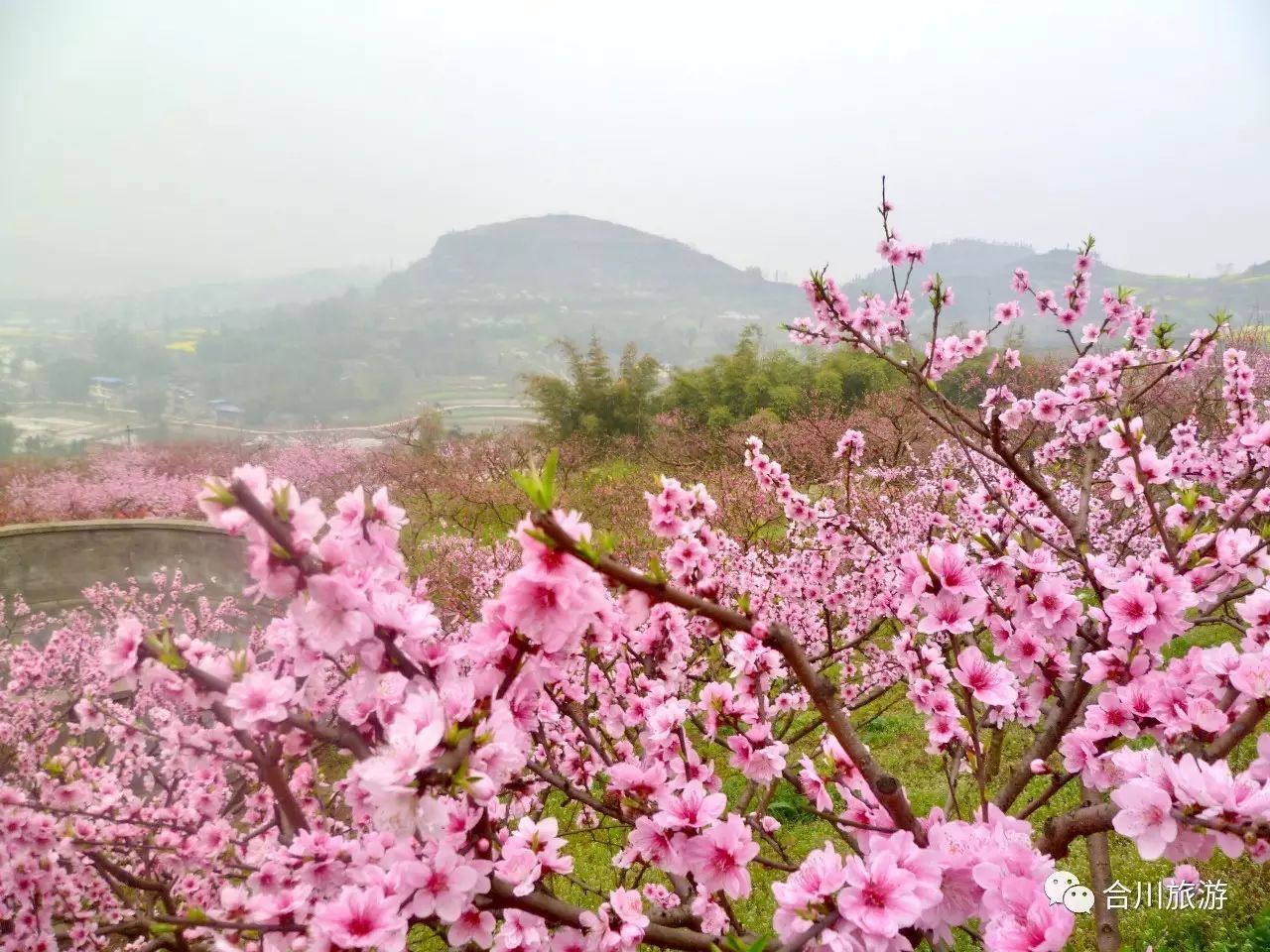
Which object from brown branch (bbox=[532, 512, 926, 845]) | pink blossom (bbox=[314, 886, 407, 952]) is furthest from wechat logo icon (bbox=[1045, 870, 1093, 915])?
pink blossom (bbox=[314, 886, 407, 952])

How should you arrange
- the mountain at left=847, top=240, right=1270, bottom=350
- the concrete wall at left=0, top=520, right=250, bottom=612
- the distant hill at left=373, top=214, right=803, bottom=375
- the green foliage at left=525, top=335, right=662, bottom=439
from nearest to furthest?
the concrete wall at left=0, top=520, right=250, bottom=612
the green foliage at left=525, top=335, right=662, bottom=439
the distant hill at left=373, top=214, right=803, bottom=375
the mountain at left=847, top=240, right=1270, bottom=350

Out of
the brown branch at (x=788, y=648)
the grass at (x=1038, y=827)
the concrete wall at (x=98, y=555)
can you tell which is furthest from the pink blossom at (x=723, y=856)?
the concrete wall at (x=98, y=555)

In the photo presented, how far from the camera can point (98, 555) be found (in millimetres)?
7906

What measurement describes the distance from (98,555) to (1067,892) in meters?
10.2

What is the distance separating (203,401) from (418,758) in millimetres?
21240

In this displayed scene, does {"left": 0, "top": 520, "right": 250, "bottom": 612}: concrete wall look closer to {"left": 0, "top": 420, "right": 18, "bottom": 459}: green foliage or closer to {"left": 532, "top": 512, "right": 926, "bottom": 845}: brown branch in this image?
{"left": 532, "top": 512, "right": 926, "bottom": 845}: brown branch

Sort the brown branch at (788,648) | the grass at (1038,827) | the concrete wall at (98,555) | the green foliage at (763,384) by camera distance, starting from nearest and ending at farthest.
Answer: the brown branch at (788,648), the grass at (1038,827), the concrete wall at (98,555), the green foliage at (763,384)

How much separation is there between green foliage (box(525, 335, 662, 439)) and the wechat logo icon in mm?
23736

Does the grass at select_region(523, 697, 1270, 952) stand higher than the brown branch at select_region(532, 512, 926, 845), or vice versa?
the brown branch at select_region(532, 512, 926, 845)

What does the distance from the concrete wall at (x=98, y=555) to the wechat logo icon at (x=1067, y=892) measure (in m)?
8.39

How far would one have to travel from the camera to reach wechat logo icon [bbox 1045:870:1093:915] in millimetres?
1155

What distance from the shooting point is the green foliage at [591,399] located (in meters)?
25.3

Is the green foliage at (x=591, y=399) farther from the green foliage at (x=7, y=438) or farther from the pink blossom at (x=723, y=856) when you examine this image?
the pink blossom at (x=723, y=856)

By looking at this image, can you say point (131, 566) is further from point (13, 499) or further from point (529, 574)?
Answer: point (13, 499)
